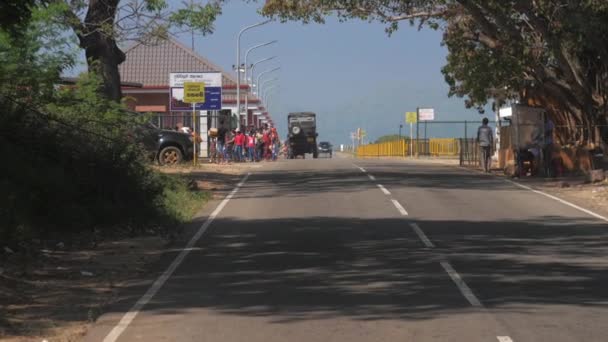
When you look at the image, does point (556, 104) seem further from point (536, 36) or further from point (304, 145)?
point (304, 145)

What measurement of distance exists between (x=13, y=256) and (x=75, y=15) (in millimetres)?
12326

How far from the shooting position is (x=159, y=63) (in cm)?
6850

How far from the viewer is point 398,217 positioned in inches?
763

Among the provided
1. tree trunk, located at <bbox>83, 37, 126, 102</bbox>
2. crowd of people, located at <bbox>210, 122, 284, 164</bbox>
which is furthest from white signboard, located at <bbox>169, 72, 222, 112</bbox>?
tree trunk, located at <bbox>83, 37, 126, 102</bbox>

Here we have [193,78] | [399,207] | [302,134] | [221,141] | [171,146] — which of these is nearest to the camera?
[399,207]

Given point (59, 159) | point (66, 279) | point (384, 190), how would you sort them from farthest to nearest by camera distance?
point (384, 190)
point (59, 159)
point (66, 279)

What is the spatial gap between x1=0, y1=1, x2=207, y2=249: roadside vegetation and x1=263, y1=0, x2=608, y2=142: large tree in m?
11.5

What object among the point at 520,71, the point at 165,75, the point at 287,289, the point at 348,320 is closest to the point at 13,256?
the point at 287,289

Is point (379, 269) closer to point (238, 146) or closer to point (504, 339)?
point (504, 339)

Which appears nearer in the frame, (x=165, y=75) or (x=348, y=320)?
(x=348, y=320)

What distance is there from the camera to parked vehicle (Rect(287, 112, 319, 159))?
7869cm

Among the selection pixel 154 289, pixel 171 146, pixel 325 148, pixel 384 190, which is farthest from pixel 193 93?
pixel 325 148

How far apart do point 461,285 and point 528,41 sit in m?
23.1

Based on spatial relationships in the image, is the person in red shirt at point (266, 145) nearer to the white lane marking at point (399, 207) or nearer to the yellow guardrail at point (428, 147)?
the yellow guardrail at point (428, 147)
